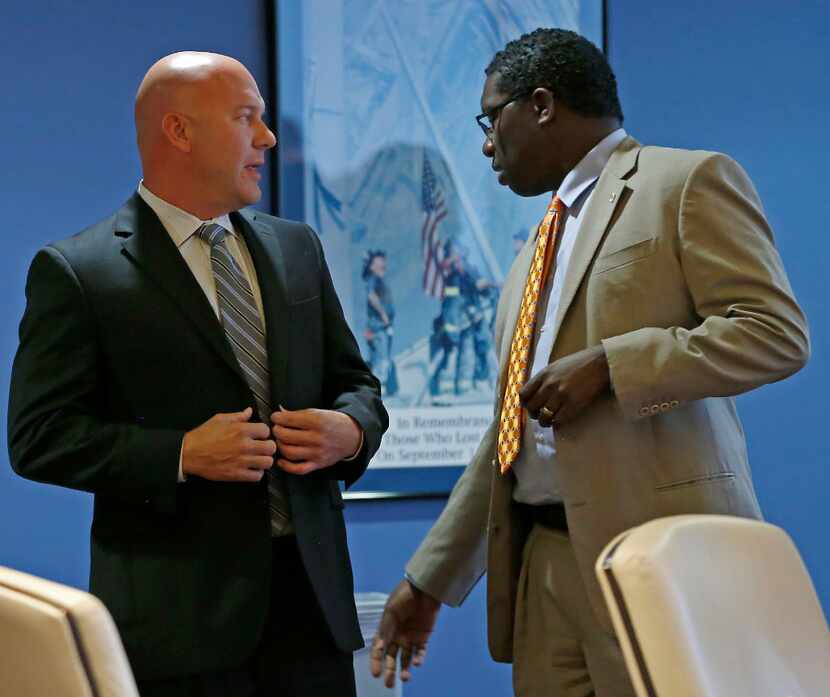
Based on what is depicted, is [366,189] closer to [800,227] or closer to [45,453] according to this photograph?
[800,227]

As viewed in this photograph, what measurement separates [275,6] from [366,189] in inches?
21.3

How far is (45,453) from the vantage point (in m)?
1.92

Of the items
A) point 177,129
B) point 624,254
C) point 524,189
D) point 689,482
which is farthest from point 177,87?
point 689,482

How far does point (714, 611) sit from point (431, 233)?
2553 mm

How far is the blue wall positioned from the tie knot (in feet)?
4.21

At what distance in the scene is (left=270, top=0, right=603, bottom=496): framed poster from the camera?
3.43 m

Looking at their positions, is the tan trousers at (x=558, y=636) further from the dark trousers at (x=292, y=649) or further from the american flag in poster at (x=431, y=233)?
the american flag in poster at (x=431, y=233)

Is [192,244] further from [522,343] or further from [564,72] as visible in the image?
[564,72]

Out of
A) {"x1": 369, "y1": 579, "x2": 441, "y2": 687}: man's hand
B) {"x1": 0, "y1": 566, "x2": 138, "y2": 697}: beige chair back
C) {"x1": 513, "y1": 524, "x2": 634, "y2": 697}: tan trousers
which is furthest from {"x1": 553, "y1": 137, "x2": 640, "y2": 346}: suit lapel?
{"x1": 0, "y1": 566, "x2": 138, "y2": 697}: beige chair back

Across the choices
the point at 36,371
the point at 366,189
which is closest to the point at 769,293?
the point at 36,371

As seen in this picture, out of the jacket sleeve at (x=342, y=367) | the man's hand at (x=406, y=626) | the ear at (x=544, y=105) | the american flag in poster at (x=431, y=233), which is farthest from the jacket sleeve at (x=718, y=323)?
the american flag in poster at (x=431, y=233)

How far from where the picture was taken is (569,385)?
77.5 inches

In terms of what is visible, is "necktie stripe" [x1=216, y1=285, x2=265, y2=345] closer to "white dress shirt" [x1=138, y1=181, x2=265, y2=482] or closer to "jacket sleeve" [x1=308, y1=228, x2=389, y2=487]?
"white dress shirt" [x1=138, y1=181, x2=265, y2=482]

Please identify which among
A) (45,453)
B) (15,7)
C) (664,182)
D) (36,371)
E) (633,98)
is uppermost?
(15,7)
